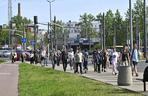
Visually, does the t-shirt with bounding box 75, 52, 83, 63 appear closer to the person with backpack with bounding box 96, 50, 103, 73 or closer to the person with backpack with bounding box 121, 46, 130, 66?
the person with backpack with bounding box 96, 50, 103, 73

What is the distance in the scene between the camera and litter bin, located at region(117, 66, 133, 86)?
2345 cm

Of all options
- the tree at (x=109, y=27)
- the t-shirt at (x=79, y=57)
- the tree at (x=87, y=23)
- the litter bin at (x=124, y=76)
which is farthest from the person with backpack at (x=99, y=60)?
the tree at (x=87, y=23)

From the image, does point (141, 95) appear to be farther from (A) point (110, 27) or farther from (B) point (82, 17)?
(B) point (82, 17)

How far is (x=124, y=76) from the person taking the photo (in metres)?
23.6

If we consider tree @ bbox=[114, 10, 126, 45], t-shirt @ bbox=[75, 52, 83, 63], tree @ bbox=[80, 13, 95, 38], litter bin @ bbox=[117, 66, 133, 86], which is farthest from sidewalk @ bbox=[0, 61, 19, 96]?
tree @ bbox=[80, 13, 95, 38]

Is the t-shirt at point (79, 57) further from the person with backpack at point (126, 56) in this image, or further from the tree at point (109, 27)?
the tree at point (109, 27)

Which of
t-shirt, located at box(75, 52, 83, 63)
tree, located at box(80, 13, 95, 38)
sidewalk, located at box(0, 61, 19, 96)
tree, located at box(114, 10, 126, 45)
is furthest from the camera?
tree, located at box(80, 13, 95, 38)

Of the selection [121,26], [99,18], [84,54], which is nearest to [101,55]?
[84,54]

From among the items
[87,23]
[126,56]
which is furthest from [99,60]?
[87,23]

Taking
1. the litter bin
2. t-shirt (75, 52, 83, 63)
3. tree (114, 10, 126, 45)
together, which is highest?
tree (114, 10, 126, 45)

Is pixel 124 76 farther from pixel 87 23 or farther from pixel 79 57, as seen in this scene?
pixel 87 23

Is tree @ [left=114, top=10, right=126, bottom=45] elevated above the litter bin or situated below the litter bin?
above

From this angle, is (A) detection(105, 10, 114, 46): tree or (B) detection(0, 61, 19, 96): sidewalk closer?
(B) detection(0, 61, 19, 96): sidewalk

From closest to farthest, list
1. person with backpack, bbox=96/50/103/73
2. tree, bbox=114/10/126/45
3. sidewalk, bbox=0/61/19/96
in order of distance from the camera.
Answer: sidewalk, bbox=0/61/19/96
person with backpack, bbox=96/50/103/73
tree, bbox=114/10/126/45
